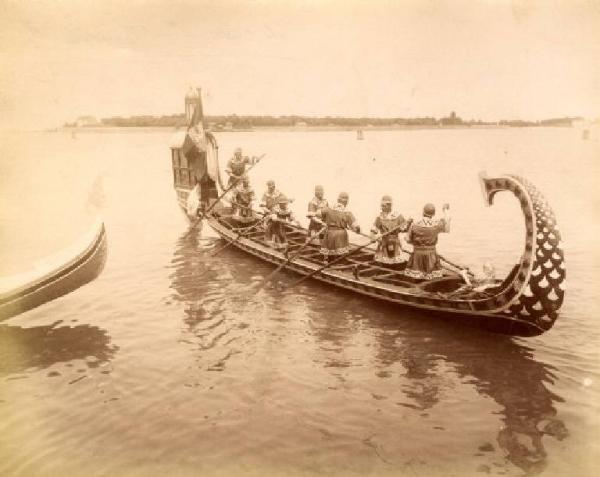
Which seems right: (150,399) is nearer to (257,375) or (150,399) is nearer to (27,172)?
(257,375)

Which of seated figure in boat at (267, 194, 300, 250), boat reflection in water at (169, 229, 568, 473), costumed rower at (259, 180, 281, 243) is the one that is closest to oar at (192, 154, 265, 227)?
costumed rower at (259, 180, 281, 243)

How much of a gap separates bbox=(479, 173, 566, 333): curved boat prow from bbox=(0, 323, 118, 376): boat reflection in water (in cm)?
769

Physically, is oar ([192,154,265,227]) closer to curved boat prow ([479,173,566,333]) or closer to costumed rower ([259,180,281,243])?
costumed rower ([259,180,281,243])

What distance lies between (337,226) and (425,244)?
2.69 m

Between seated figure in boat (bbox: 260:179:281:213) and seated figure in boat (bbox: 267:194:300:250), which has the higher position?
seated figure in boat (bbox: 260:179:281:213)

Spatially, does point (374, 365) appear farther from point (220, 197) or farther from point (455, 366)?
point (220, 197)

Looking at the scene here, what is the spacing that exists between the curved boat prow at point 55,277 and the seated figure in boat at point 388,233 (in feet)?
21.1

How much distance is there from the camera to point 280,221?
14.6 m

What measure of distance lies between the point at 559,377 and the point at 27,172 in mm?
44172

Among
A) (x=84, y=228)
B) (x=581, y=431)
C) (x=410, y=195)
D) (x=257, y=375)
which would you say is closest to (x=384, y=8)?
(x=257, y=375)

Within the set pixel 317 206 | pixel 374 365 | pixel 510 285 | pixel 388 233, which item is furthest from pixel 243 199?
pixel 510 285

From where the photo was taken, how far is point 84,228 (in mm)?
21859

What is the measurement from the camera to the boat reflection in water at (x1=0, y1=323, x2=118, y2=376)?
9.33 m

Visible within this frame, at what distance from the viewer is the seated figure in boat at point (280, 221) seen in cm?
1456
